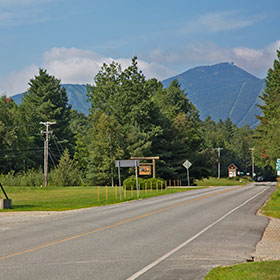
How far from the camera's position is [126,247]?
1286 centimetres

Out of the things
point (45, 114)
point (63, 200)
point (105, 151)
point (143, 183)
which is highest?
point (45, 114)

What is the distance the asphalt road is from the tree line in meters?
43.8

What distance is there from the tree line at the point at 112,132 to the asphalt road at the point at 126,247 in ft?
144

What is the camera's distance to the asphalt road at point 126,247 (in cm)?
971

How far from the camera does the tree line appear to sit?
7319 centimetres

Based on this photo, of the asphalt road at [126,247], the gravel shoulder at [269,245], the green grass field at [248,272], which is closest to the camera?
the green grass field at [248,272]

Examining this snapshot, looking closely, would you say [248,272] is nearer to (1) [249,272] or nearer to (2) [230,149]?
(1) [249,272]

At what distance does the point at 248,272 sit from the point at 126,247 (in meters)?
4.37

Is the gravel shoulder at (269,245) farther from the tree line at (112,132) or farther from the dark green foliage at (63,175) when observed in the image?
the dark green foliage at (63,175)

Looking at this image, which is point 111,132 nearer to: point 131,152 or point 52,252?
point 131,152

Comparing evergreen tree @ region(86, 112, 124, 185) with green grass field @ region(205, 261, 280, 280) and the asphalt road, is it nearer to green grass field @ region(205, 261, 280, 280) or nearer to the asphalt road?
the asphalt road

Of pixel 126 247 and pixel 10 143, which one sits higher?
pixel 10 143

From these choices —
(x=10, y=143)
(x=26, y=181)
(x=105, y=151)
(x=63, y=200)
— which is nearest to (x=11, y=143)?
(x=10, y=143)

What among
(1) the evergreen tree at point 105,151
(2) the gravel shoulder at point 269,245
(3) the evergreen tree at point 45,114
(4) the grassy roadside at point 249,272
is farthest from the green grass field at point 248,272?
(3) the evergreen tree at point 45,114
